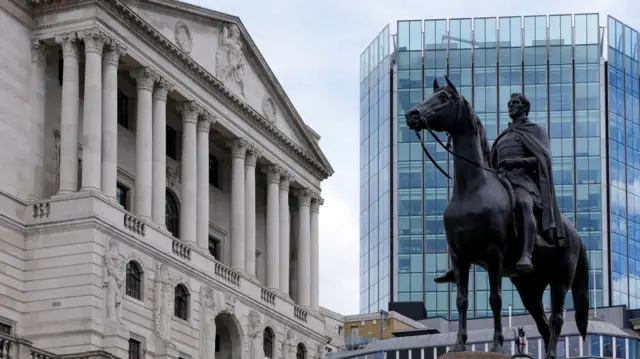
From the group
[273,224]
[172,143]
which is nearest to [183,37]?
[172,143]

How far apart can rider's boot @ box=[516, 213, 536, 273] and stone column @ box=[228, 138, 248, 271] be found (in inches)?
2415

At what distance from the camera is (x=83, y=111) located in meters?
71.3

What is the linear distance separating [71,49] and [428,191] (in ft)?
307

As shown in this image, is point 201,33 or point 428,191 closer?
point 201,33

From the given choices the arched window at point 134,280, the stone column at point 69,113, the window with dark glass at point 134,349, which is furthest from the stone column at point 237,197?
the stone column at point 69,113

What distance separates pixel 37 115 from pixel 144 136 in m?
5.86

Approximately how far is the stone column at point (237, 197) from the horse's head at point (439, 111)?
6098 centimetres

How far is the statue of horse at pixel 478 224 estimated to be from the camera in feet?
72.1

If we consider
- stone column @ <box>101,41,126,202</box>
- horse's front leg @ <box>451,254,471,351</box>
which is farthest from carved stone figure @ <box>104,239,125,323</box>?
horse's front leg @ <box>451,254,471,351</box>

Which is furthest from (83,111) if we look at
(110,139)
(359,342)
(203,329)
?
(359,342)

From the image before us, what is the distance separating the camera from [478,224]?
21906mm

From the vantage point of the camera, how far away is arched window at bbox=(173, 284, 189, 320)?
75312 mm

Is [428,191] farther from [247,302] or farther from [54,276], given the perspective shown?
[54,276]

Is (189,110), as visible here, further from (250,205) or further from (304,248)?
(304,248)
